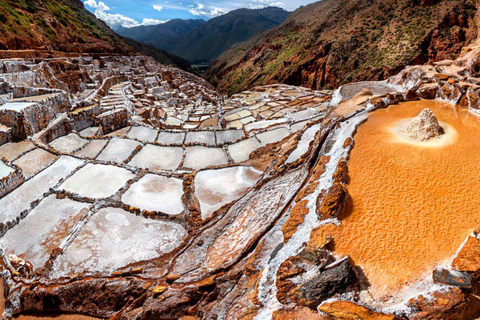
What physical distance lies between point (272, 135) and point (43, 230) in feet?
34.9

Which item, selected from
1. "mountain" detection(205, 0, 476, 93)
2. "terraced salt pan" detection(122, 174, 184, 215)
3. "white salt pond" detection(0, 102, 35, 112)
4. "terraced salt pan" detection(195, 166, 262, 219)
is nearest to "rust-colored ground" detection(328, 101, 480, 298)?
"terraced salt pan" detection(195, 166, 262, 219)

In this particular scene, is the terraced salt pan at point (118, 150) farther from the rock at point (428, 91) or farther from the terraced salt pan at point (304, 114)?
the rock at point (428, 91)

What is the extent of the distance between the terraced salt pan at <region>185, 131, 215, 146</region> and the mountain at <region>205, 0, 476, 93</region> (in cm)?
2894

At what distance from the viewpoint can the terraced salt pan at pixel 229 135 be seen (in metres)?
14.4

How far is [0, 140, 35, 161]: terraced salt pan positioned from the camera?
1151 centimetres

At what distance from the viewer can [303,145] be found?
31.8ft

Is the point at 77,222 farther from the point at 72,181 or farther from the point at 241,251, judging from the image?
the point at 241,251

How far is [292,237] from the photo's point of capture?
4570 mm

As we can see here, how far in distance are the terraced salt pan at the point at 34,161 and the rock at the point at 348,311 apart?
11727 millimetres

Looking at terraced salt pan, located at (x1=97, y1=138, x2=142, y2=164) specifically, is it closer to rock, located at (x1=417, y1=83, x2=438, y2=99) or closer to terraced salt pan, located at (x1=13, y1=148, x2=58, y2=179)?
terraced salt pan, located at (x1=13, y1=148, x2=58, y2=179)

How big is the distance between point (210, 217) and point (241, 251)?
7.62 feet

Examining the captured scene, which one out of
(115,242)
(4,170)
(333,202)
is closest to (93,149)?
(4,170)

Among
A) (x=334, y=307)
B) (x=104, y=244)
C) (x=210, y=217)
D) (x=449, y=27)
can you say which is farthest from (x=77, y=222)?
(x=449, y=27)

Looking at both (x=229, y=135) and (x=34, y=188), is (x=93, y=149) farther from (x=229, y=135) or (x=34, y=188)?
(x=229, y=135)
